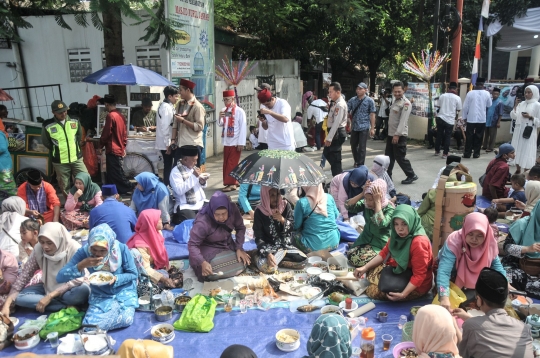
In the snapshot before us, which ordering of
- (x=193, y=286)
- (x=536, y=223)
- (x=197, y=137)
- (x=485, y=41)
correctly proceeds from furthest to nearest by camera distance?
(x=485, y=41) → (x=197, y=137) → (x=193, y=286) → (x=536, y=223)

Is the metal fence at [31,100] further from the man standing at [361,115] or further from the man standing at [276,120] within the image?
the man standing at [361,115]

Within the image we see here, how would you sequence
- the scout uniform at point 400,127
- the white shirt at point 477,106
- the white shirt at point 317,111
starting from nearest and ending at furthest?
the scout uniform at point 400,127 < the white shirt at point 477,106 < the white shirt at point 317,111

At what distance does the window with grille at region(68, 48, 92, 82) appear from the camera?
33.8 feet

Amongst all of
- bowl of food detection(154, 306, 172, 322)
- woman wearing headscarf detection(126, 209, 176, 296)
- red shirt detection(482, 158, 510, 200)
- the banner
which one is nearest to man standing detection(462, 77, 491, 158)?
red shirt detection(482, 158, 510, 200)

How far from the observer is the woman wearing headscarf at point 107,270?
3717 millimetres

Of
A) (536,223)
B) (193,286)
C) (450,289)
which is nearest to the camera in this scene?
(450,289)

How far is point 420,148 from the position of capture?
38.0 ft

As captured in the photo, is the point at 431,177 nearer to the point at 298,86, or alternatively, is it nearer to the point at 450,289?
the point at 450,289

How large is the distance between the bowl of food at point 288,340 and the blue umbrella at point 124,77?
17.1 feet

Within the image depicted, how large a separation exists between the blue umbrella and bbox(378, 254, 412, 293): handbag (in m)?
5.26

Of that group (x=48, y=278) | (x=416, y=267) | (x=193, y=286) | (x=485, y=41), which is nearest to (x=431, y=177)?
(x=416, y=267)

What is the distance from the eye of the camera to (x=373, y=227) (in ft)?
15.4

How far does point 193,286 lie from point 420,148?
875cm

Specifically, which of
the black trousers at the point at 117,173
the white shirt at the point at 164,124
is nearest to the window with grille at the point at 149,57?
the white shirt at the point at 164,124
